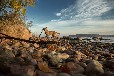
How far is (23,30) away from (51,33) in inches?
422

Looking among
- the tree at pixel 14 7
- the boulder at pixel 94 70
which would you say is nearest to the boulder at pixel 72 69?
the boulder at pixel 94 70

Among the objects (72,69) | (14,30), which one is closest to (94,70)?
(72,69)

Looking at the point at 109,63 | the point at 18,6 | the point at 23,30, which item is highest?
the point at 18,6

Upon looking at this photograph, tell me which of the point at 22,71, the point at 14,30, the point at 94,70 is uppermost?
the point at 14,30

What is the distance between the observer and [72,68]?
817 centimetres

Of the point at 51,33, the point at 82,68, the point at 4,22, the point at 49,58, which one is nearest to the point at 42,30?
the point at 51,33

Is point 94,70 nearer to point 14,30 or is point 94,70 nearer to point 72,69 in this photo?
point 72,69

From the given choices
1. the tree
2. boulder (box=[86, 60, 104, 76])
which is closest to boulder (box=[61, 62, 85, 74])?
boulder (box=[86, 60, 104, 76])

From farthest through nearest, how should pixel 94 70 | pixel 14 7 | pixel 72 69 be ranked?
1. pixel 14 7
2. pixel 72 69
3. pixel 94 70

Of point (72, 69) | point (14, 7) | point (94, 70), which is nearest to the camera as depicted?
point (94, 70)

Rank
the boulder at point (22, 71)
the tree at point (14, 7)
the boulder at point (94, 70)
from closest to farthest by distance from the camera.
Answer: the boulder at point (22, 71), the boulder at point (94, 70), the tree at point (14, 7)

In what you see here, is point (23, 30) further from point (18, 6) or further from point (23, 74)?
point (23, 74)

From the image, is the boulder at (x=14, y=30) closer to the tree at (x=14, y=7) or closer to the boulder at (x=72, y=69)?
the tree at (x=14, y=7)

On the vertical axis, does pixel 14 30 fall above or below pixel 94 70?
above
